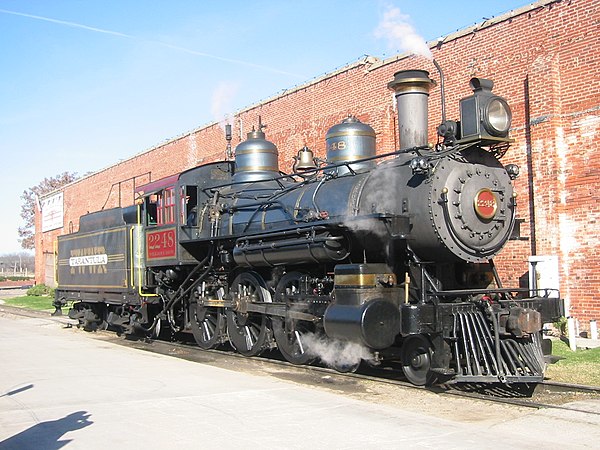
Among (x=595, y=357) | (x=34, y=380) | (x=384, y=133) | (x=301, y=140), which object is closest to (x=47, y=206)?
(x=301, y=140)

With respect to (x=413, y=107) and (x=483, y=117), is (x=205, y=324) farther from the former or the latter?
(x=483, y=117)

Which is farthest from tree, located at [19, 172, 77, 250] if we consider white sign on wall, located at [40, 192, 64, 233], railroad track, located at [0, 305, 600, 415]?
railroad track, located at [0, 305, 600, 415]

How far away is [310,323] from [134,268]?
5.19 meters

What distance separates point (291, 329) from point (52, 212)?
2973 cm

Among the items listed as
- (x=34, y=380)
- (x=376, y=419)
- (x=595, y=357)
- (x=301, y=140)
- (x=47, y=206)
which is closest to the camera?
(x=376, y=419)

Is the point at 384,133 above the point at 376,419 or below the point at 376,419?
Result: above

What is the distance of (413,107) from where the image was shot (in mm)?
8820

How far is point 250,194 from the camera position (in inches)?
434

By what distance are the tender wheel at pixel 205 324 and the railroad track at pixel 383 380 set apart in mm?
165

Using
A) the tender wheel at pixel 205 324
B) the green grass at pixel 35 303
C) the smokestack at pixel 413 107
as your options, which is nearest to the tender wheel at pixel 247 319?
the tender wheel at pixel 205 324

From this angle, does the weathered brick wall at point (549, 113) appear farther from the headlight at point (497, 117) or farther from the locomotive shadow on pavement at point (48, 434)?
the locomotive shadow on pavement at point (48, 434)

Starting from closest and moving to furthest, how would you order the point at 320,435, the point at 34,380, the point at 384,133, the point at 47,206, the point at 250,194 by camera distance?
the point at 320,435 → the point at 34,380 → the point at 250,194 → the point at 384,133 → the point at 47,206

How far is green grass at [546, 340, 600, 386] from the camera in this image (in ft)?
26.3

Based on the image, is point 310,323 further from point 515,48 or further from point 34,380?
point 515,48
